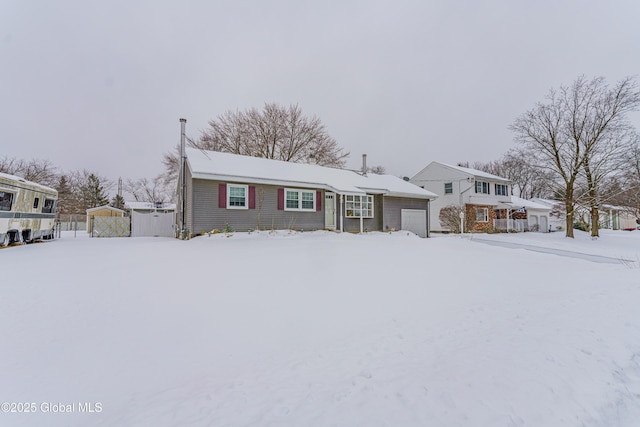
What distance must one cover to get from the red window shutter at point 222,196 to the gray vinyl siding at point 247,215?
0.44 ft

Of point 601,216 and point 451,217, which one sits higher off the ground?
point 601,216

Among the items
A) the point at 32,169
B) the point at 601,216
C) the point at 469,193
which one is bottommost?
the point at 601,216

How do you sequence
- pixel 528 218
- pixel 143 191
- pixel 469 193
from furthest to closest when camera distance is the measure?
pixel 143 191
pixel 528 218
pixel 469 193

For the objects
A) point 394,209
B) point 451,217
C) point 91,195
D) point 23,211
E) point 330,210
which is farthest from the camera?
point 91,195

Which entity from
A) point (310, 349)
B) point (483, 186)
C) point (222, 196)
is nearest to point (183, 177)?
point (222, 196)

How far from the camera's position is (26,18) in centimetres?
1280

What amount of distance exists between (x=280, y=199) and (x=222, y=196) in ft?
9.36

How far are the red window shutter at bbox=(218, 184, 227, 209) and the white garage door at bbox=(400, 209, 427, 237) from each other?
11459mm

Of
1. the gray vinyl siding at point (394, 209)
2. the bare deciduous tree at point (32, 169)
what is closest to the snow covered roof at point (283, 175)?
the gray vinyl siding at point (394, 209)

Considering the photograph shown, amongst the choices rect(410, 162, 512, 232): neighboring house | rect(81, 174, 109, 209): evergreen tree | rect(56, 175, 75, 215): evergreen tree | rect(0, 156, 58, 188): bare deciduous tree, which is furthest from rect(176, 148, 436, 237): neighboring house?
rect(56, 175, 75, 215): evergreen tree

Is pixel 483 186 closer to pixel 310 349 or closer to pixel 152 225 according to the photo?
pixel 152 225

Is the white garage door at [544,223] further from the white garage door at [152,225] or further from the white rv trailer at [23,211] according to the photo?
the white rv trailer at [23,211]

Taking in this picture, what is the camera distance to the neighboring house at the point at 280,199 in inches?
484

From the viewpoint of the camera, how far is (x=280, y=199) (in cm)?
1398
